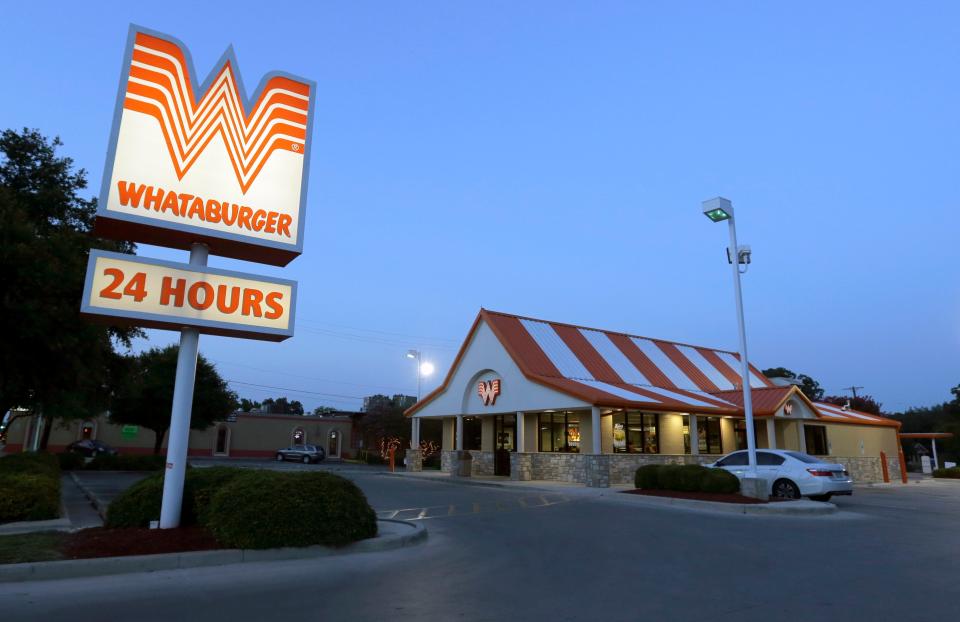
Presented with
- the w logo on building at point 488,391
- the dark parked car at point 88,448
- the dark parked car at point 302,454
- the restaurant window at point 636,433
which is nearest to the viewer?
the restaurant window at point 636,433

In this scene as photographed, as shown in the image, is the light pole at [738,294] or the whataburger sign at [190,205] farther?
the light pole at [738,294]

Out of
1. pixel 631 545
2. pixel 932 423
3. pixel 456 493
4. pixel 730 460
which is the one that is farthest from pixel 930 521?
pixel 932 423

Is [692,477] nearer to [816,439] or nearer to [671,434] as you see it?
[671,434]

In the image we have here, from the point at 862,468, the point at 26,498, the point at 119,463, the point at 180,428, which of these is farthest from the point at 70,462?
the point at 862,468

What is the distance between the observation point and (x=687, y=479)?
17766 millimetres

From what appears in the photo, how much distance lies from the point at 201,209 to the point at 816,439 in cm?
3278

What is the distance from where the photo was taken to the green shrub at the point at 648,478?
18859 mm

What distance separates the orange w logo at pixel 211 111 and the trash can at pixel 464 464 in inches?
819

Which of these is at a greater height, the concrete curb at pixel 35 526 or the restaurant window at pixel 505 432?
the restaurant window at pixel 505 432

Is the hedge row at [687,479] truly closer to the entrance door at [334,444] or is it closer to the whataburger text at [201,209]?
the whataburger text at [201,209]

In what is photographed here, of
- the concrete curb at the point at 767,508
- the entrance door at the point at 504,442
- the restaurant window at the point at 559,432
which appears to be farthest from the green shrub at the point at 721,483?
the entrance door at the point at 504,442

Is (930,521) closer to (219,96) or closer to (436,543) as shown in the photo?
(436,543)

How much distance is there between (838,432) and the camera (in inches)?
1298

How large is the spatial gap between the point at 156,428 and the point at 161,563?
3537 cm
